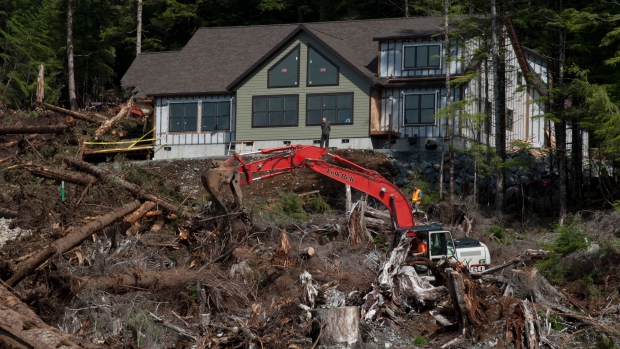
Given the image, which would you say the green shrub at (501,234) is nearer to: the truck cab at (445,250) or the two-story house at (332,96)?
the truck cab at (445,250)

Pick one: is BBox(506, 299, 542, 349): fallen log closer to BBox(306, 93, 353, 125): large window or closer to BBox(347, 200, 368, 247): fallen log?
BBox(347, 200, 368, 247): fallen log

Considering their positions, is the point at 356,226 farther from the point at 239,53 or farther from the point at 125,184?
the point at 239,53

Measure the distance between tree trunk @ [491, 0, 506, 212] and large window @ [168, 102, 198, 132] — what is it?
13337 mm

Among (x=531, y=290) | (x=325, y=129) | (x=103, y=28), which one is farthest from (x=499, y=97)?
(x=103, y=28)

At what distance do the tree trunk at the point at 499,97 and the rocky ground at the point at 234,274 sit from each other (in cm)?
125

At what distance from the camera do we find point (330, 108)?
3716cm

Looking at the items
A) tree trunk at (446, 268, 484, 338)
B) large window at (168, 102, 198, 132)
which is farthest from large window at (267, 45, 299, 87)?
tree trunk at (446, 268, 484, 338)

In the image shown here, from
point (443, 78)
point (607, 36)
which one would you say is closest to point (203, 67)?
point (443, 78)

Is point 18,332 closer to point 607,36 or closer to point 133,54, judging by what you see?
point 607,36

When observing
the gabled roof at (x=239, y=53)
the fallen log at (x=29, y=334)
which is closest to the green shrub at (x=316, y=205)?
the gabled roof at (x=239, y=53)

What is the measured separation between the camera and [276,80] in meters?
37.6

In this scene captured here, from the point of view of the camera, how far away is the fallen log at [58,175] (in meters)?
26.4

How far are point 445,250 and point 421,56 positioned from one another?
17.3 meters

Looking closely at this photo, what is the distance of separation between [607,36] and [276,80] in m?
13.9
